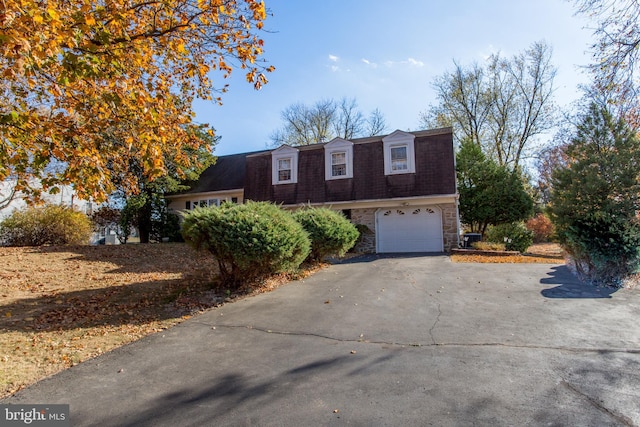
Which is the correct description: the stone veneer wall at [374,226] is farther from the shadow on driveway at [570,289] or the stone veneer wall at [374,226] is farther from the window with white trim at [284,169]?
the shadow on driveway at [570,289]

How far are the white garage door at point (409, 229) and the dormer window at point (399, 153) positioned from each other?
1.92 m

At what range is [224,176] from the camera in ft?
76.3

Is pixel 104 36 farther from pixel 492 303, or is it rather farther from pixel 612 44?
pixel 612 44

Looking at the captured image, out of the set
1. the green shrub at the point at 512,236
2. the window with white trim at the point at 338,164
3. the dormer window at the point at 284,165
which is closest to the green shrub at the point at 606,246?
the green shrub at the point at 512,236

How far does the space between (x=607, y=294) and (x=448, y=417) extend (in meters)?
6.16

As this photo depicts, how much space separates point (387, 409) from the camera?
3.17 meters

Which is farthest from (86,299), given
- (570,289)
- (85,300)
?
(570,289)

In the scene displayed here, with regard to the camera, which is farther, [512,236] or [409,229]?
[409,229]

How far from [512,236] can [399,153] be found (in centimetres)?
657

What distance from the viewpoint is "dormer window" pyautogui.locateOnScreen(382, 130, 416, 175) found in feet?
55.4

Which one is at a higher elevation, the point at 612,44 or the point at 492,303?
the point at 612,44

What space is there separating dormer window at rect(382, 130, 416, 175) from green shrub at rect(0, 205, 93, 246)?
15067 millimetres

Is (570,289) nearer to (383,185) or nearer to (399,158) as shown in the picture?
(383,185)

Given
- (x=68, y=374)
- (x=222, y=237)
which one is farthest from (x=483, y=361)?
(x=222, y=237)
